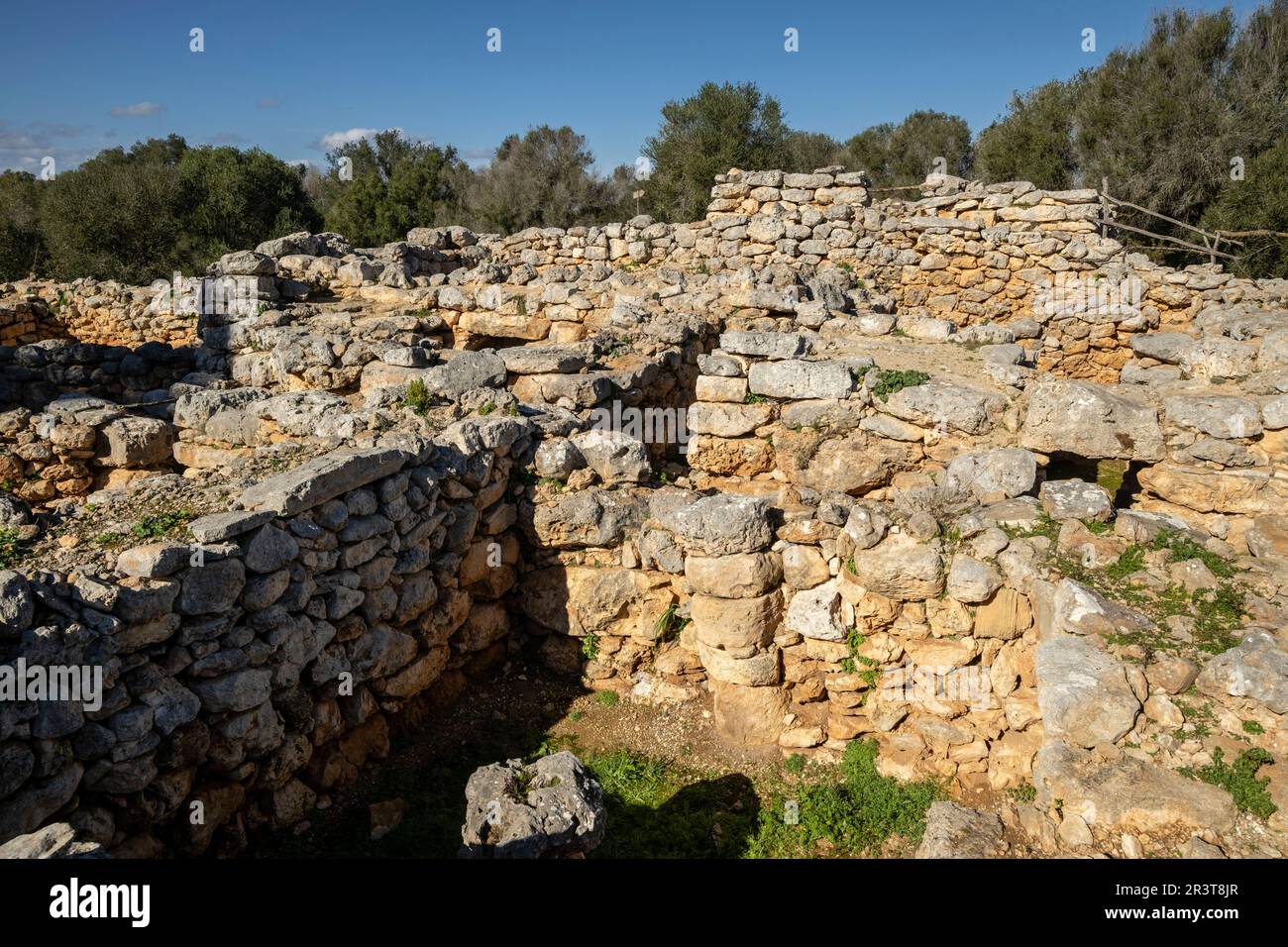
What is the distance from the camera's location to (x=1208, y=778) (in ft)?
14.1

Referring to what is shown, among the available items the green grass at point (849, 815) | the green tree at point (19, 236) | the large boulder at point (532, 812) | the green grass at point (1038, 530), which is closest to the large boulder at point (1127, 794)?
the green grass at point (849, 815)

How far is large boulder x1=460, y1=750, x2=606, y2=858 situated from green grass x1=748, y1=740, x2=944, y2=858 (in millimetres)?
1702

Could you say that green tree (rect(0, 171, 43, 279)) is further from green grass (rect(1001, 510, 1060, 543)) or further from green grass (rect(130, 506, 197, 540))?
green grass (rect(1001, 510, 1060, 543))

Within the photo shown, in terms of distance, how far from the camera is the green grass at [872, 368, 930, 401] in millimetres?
7449

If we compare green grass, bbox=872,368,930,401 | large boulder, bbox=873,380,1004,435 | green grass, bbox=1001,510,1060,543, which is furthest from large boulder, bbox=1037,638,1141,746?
green grass, bbox=872,368,930,401

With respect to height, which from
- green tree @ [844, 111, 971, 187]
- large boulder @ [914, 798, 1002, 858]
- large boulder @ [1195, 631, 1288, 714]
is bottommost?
large boulder @ [914, 798, 1002, 858]

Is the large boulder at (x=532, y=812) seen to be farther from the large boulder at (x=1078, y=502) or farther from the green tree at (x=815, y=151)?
the green tree at (x=815, y=151)

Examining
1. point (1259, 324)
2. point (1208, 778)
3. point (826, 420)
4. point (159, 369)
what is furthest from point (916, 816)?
point (159, 369)

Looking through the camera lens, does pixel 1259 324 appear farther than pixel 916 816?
Yes

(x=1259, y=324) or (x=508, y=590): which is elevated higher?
(x=1259, y=324)

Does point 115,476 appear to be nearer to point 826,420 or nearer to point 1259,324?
point 826,420

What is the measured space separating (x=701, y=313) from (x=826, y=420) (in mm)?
4369

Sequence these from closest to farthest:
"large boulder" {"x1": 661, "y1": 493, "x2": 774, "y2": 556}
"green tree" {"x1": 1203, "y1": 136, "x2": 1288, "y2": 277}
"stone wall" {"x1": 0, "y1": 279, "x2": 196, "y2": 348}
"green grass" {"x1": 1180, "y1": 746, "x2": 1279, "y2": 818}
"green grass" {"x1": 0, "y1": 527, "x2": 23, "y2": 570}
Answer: "green grass" {"x1": 1180, "y1": 746, "x2": 1279, "y2": 818} < "green grass" {"x1": 0, "y1": 527, "x2": 23, "y2": 570} < "large boulder" {"x1": 661, "y1": 493, "x2": 774, "y2": 556} < "stone wall" {"x1": 0, "y1": 279, "x2": 196, "y2": 348} < "green tree" {"x1": 1203, "y1": 136, "x2": 1288, "y2": 277}

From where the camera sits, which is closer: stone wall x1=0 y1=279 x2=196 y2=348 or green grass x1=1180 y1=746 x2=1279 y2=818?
green grass x1=1180 y1=746 x2=1279 y2=818
